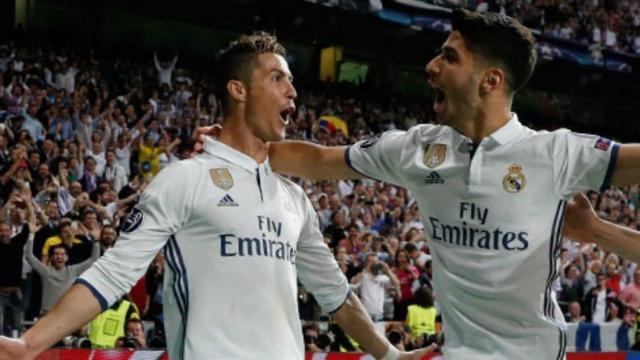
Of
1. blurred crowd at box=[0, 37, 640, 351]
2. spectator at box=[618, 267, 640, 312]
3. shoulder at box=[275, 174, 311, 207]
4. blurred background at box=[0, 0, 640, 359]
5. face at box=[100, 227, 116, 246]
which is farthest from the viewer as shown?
spectator at box=[618, 267, 640, 312]

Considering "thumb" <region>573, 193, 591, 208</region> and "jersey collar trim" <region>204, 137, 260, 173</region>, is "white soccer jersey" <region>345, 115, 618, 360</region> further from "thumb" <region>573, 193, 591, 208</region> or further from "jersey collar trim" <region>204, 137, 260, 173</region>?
"jersey collar trim" <region>204, 137, 260, 173</region>

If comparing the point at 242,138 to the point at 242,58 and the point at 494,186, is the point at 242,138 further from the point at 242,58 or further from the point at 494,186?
the point at 494,186

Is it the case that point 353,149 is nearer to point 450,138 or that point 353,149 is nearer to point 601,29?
point 450,138

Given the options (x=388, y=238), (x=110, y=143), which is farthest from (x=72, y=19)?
(x=388, y=238)

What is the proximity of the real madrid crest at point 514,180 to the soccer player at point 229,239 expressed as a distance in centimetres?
97

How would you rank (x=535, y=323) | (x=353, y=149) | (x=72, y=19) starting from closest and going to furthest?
(x=535, y=323), (x=353, y=149), (x=72, y=19)

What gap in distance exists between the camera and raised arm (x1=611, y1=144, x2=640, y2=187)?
3.48m

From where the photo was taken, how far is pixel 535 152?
366cm

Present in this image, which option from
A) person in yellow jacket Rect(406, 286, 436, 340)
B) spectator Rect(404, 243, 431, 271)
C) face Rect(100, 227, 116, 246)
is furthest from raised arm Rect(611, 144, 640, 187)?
spectator Rect(404, 243, 431, 271)

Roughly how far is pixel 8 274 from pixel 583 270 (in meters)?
9.83

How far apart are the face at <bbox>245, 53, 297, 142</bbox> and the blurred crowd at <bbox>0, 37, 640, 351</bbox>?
17.2 ft

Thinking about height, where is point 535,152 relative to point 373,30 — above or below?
below

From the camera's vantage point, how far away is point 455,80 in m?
3.85

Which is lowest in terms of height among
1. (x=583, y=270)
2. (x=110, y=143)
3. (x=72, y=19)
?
(x=583, y=270)
